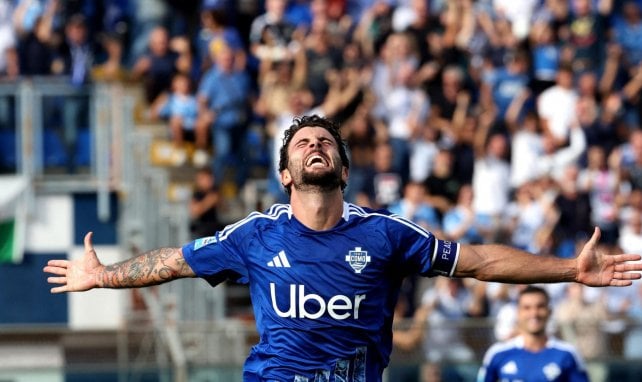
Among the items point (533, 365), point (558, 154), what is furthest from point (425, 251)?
point (558, 154)

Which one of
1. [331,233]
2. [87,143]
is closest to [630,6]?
[87,143]

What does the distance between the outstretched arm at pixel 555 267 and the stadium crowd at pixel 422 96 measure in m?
7.61

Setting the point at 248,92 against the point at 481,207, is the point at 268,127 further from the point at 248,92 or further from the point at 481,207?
the point at 481,207

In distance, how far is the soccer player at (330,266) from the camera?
20.5 ft

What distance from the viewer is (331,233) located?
6.39 meters

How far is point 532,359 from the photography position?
996 centimetres

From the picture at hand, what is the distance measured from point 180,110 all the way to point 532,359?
6.40 m

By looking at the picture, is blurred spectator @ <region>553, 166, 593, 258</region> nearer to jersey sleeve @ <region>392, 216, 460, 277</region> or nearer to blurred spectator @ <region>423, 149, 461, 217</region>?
blurred spectator @ <region>423, 149, 461, 217</region>


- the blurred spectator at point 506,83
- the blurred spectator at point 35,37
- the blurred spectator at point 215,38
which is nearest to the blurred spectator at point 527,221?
the blurred spectator at point 506,83

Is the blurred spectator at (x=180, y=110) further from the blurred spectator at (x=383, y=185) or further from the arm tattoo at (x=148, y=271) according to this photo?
the arm tattoo at (x=148, y=271)

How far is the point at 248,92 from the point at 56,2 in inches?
95.1

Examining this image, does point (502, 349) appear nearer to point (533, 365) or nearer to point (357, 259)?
point (533, 365)

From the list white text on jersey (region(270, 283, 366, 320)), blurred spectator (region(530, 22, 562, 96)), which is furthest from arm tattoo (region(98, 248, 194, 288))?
blurred spectator (region(530, 22, 562, 96))

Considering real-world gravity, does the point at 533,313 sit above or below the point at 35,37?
below
